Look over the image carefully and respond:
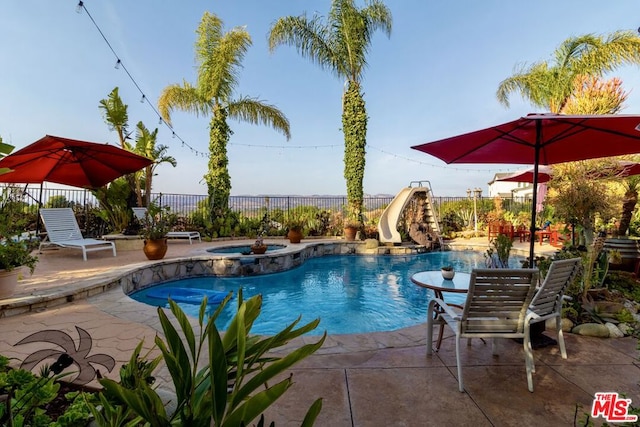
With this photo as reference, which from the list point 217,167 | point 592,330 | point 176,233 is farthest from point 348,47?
point 592,330

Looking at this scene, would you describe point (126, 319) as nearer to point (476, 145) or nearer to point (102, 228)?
point (476, 145)

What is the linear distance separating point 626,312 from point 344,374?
351 centimetres

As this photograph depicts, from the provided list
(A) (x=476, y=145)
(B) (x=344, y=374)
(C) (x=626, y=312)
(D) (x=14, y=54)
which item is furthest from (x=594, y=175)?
(D) (x=14, y=54)

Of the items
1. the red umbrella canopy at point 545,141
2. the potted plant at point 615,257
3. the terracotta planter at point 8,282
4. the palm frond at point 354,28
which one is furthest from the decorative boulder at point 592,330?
the palm frond at point 354,28

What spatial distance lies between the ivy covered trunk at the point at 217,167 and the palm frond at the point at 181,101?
2.40 ft

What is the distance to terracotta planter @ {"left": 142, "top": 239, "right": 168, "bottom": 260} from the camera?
698 cm

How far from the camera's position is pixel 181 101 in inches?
500

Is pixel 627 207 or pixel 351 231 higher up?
pixel 627 207

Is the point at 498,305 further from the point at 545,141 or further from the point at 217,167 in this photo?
the point at 217,167

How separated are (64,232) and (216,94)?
23.8 ft

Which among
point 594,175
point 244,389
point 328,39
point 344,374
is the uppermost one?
point 328,39

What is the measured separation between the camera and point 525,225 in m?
13.2

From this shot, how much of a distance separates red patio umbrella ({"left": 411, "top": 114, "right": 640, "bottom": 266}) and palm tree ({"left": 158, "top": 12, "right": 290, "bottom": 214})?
9.91 metres

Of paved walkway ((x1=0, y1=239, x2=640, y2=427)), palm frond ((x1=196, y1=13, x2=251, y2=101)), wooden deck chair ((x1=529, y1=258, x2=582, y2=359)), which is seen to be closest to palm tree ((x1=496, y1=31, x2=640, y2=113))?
wooden deck chair ((x1=529, y1=258, x2=582, y2=359))
